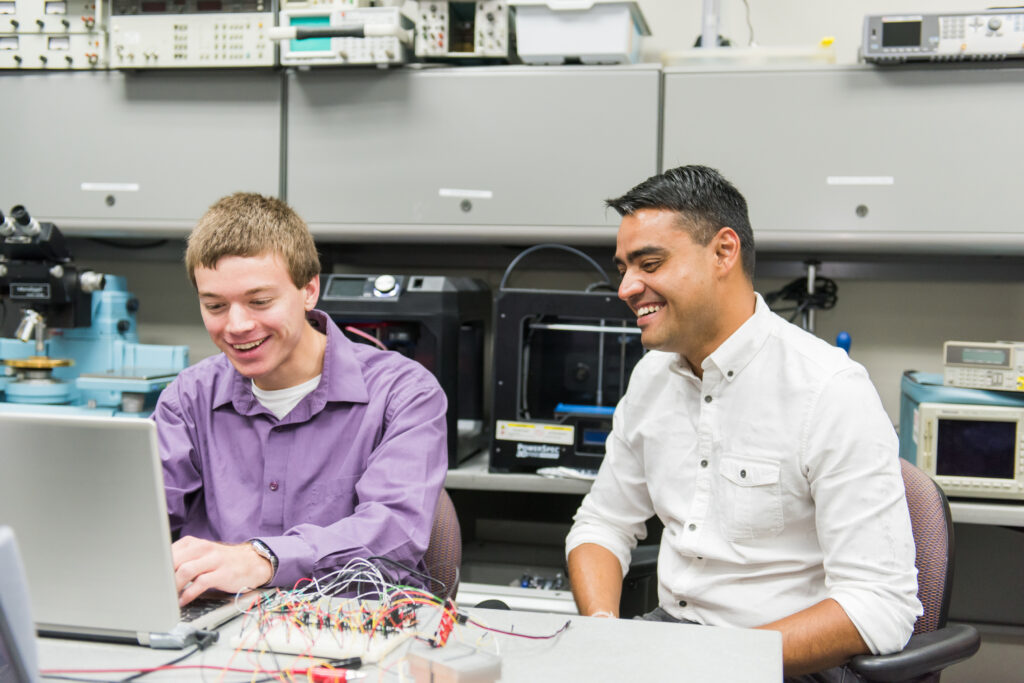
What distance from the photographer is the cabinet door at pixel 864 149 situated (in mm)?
2014

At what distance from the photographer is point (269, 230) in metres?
1.36

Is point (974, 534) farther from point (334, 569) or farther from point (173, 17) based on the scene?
point (173, 17)

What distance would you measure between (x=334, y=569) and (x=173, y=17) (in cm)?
169

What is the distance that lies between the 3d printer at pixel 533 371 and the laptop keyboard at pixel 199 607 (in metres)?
1.09

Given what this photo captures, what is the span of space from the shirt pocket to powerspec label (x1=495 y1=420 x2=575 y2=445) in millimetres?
701

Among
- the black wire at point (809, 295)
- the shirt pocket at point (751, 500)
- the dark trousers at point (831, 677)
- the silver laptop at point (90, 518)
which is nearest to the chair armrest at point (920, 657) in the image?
the dark trousers at point (831, 677)

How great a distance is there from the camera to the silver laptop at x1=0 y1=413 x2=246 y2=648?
0.84m

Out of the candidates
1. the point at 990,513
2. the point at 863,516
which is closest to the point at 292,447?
the point at 863,516

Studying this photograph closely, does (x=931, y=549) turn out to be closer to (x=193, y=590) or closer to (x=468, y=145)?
(x=193, y=590)

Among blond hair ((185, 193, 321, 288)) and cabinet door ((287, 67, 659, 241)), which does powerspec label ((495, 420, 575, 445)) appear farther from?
blond hair ((185, 193, 321, 288))

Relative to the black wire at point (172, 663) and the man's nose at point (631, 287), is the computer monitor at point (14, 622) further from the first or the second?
the man's nose at point (631, 287)

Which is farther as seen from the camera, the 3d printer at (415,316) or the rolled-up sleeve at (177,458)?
the 3d printer at (415,316)

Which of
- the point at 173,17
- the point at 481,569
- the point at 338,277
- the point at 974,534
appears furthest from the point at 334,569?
the point at 974,534

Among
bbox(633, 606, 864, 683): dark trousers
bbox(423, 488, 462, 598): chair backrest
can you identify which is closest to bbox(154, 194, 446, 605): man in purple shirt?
bbox(423, 488, 462, 598): chair backrest
